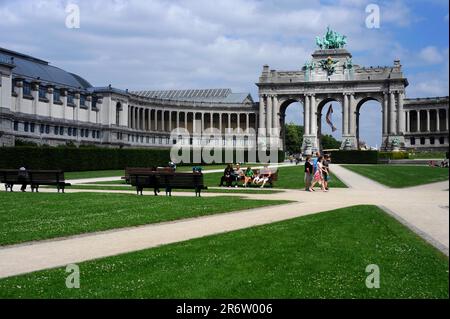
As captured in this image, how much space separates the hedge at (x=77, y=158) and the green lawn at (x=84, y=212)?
98.3 ft

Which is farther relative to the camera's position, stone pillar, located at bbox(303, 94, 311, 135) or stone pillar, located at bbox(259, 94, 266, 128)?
stone pillar, located at bbox(259, 94, 266, 128)

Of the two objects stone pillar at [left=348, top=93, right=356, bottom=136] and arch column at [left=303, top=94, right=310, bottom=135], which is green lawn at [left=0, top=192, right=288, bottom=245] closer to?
stone pillar at [left=348, top=93, right=356, bottom=136]

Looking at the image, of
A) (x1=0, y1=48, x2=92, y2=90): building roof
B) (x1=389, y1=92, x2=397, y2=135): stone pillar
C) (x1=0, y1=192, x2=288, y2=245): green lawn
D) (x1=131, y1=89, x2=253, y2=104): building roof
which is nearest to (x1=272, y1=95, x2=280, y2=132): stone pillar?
(x1=131, y1=89, x2=253, y2=104): building roof

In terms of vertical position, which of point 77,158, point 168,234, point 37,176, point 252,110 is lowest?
point 168,234

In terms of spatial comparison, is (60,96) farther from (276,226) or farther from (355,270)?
(355,270)

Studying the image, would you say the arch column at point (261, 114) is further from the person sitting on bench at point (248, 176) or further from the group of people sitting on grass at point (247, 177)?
the person sitting on bench at point (248, 176)

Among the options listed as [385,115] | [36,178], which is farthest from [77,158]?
[385,115]

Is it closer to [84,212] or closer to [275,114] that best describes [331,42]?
[275,114]

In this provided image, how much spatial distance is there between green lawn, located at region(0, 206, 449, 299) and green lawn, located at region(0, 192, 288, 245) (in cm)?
431

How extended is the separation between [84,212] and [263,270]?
38.2 ft

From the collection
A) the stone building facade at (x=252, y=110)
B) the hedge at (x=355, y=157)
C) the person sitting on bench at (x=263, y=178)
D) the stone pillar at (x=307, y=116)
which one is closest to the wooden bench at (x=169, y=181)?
the person sitting on bench at (x=263, y=178)

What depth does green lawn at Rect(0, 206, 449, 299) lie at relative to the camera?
8.62m

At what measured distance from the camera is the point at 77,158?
62906 mm
